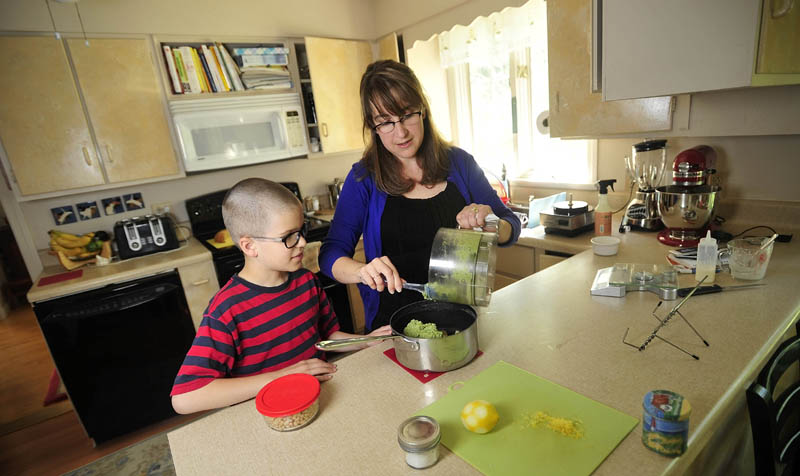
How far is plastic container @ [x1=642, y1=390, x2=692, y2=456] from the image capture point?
2.06 feet

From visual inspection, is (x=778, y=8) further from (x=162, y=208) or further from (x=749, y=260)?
(x=162, y=208)

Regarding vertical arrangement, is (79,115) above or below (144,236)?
above

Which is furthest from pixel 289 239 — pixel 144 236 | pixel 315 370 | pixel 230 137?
pixel 230 137

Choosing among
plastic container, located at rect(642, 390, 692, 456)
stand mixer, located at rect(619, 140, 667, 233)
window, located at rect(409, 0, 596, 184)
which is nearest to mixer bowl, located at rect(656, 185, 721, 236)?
stand mixer, located at rect(619, 140, 667, 233)

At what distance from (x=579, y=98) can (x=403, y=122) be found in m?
1.06

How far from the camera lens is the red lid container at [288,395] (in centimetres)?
76

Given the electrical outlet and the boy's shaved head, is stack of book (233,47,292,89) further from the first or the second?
the boy's shaved head

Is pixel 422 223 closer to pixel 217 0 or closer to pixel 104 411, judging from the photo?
pixel 104 411

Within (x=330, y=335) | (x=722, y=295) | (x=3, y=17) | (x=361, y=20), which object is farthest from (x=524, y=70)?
(x=3, y=17)

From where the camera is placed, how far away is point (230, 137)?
2635 mm

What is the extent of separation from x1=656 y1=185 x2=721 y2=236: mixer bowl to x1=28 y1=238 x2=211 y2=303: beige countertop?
Result: 2.24m

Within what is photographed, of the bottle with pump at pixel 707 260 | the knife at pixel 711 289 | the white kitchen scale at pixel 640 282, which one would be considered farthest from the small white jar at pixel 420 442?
the bottle with pump at pixel 707 260

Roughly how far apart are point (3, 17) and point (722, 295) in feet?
11.0

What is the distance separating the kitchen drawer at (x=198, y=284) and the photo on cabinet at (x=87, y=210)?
809mm
